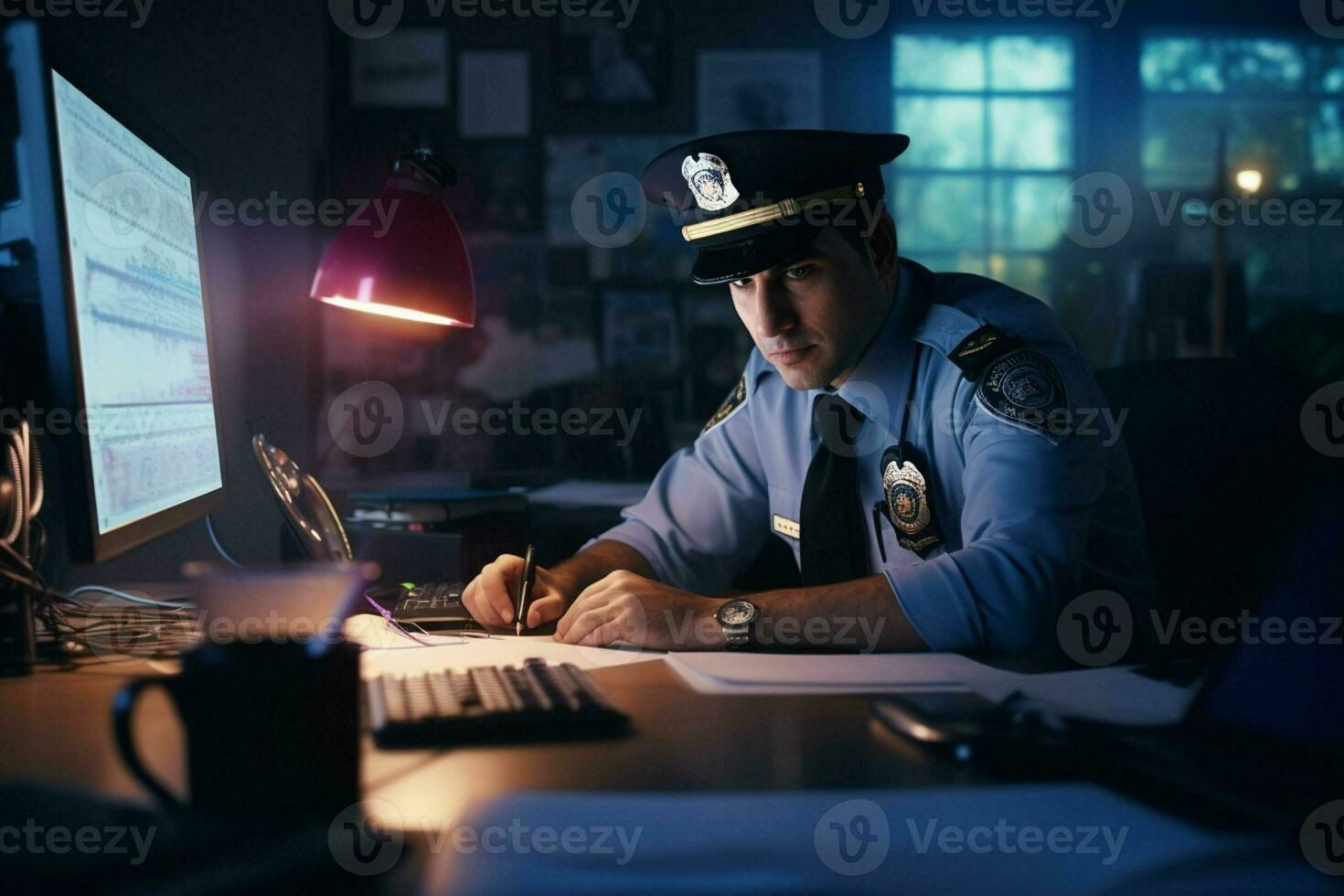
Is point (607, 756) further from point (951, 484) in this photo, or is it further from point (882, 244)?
point (882, 244)

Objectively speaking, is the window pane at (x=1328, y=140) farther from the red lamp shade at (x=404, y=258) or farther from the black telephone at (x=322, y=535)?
the black telephone at (x=322, y=535)

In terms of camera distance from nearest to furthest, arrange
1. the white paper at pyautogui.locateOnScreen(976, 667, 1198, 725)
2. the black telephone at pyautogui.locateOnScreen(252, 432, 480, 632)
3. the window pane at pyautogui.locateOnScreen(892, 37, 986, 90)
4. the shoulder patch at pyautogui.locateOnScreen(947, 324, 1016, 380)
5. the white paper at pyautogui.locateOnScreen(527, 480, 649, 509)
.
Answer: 1. the white paper at pyautogui.locateOnScreen(976, 667, 1198, 725)
2. the black telephone at pyautogui.locateOnScreen(252, 432, 480, 632)
3. the shoulder patch at pyautogui.locateOnScreen(947, 324, 1016, 380)
4. the white paper at pyautogui.locateOnScreen(527, 480, 649, 509)
5. the window pane at pyautogui.locateOnScreen(892, 37, 986, 90)

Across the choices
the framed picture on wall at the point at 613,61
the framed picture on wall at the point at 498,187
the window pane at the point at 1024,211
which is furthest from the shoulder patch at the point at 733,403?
the window pane at the point at 1024,211

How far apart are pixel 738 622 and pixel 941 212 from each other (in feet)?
8.57

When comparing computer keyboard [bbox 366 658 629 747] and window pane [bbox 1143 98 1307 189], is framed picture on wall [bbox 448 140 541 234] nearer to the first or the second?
window pane [bbox 1143 98 1307 189]

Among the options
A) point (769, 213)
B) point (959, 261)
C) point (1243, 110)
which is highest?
point (1243, 110)

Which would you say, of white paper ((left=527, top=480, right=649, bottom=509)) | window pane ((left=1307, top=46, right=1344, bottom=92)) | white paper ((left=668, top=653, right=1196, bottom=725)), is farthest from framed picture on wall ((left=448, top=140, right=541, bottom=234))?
window pane ((left=1307, top=46, right=1344, bottom=92))

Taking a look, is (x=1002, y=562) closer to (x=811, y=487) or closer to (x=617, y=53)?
(x=811, y=487)

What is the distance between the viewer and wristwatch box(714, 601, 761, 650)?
95cm

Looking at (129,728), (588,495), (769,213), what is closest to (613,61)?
(588,495)

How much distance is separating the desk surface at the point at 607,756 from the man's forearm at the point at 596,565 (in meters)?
0.51

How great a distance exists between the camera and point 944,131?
3.24m

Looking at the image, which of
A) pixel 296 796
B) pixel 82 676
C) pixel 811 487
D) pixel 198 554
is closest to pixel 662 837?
pixel 296 796

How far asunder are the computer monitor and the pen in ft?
1.14
